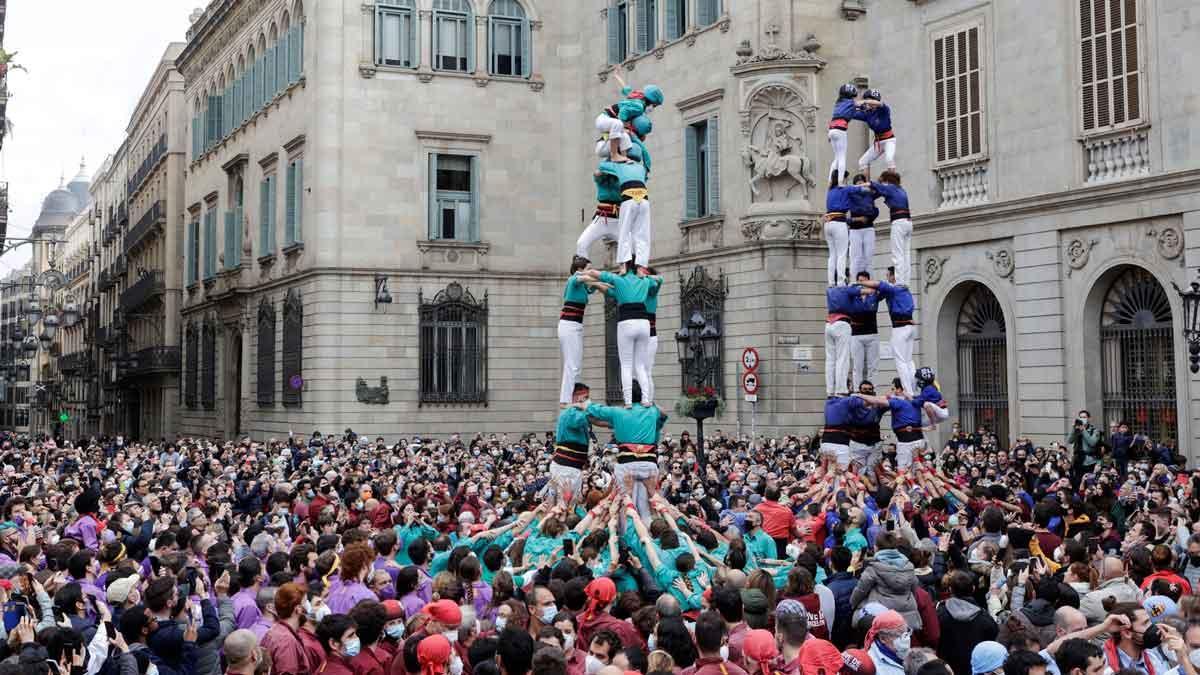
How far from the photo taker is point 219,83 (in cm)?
5109

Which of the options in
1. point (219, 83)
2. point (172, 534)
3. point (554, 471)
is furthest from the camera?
point (219, 83)

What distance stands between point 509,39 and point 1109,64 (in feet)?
66.1

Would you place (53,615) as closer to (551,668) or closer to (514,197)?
(551,668)

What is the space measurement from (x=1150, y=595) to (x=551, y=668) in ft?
14.9

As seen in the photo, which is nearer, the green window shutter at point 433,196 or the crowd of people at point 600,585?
the crowd of people at point 600,585

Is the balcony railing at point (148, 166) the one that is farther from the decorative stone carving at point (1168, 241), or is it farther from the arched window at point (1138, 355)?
the decorative stone carving at point (1168, 241)

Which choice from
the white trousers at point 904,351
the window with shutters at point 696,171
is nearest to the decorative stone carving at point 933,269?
the window with shutters at point 696,171

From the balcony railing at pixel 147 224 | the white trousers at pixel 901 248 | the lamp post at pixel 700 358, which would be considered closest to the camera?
the white trousers at pixel 901 248

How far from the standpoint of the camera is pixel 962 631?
345 inches

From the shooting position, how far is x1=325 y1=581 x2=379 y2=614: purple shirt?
9.34 m

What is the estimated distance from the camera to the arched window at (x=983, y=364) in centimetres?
2830

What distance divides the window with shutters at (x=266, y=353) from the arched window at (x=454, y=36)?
10.0 metres

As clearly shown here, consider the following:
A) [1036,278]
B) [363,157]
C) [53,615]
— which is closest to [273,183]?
[363,157]

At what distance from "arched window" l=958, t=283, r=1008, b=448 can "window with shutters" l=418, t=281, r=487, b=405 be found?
15.5 meters
